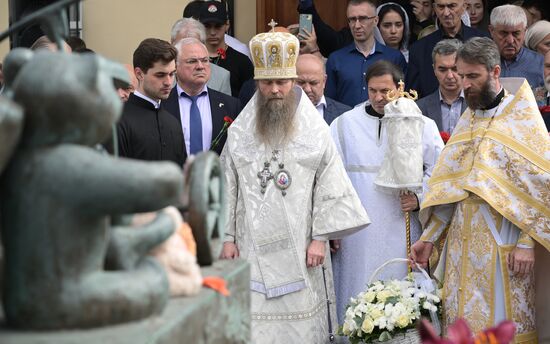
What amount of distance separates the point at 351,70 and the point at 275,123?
6.81 ft

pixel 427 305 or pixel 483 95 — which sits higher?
pixel 483 95

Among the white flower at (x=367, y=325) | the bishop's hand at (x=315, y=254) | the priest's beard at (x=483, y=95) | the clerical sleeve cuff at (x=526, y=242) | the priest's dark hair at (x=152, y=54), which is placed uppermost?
the priest's dark hair at (x=152, y=54)

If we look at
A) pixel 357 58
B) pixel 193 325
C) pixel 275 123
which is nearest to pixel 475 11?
pixel 357 58

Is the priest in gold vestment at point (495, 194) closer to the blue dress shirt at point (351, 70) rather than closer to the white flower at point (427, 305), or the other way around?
the white flower at point (427, 305)

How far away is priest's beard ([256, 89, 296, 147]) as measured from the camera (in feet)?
22.4

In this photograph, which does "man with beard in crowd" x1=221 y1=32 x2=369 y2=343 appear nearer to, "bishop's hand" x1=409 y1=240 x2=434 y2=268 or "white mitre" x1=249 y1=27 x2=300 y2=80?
"white mitre" x1=249 y1=27 x2=300 y2=80

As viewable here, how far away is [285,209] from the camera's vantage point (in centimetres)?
678

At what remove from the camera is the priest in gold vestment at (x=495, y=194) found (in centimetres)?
604

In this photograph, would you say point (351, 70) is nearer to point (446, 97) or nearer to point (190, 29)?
point (446, 97)

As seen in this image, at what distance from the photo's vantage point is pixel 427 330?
251cm

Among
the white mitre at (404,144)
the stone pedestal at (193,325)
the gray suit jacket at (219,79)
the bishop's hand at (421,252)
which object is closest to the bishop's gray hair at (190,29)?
the gray suit jacket at (219,79)

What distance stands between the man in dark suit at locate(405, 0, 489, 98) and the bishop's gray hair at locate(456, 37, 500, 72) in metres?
2.54

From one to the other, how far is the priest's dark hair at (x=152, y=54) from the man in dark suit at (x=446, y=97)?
204 centimetres

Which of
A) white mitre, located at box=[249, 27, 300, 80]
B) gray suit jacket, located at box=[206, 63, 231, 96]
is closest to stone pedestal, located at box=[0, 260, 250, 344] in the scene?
white mitre, located at box=[249, 27, 300, 80]
